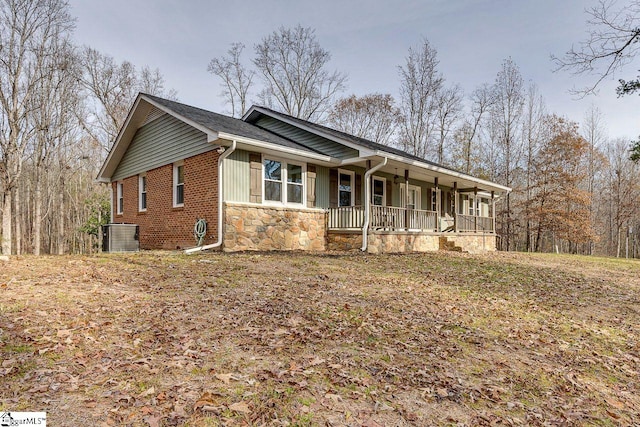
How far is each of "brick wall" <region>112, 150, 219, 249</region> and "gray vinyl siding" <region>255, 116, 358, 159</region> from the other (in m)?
4.22

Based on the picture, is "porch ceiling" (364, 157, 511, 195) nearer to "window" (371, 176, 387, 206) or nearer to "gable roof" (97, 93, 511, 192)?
"gable roof" (97, 93, 511, 192)

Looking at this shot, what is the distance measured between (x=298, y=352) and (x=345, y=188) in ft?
34.6

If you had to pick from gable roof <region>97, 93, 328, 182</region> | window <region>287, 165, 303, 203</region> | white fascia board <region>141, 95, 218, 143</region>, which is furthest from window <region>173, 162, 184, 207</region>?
window <region>287, 165, 303, 203</region>

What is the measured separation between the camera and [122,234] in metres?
11.7

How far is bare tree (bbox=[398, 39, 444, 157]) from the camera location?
25812 mm

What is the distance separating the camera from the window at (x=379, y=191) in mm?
14906

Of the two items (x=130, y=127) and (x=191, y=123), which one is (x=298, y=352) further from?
(x=130, y=127)

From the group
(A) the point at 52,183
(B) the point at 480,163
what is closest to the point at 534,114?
(B) the point at 480,163

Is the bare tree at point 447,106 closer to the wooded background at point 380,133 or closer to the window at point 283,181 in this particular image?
the wooded background at point 380,133

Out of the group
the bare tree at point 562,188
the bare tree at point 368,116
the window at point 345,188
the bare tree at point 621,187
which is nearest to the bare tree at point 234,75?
the bare tree at point 368,116

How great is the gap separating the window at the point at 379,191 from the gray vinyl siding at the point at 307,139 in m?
2.70

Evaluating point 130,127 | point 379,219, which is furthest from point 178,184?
point 379,219

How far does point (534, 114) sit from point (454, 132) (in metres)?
5.84

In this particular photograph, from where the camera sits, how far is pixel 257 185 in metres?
10.9
